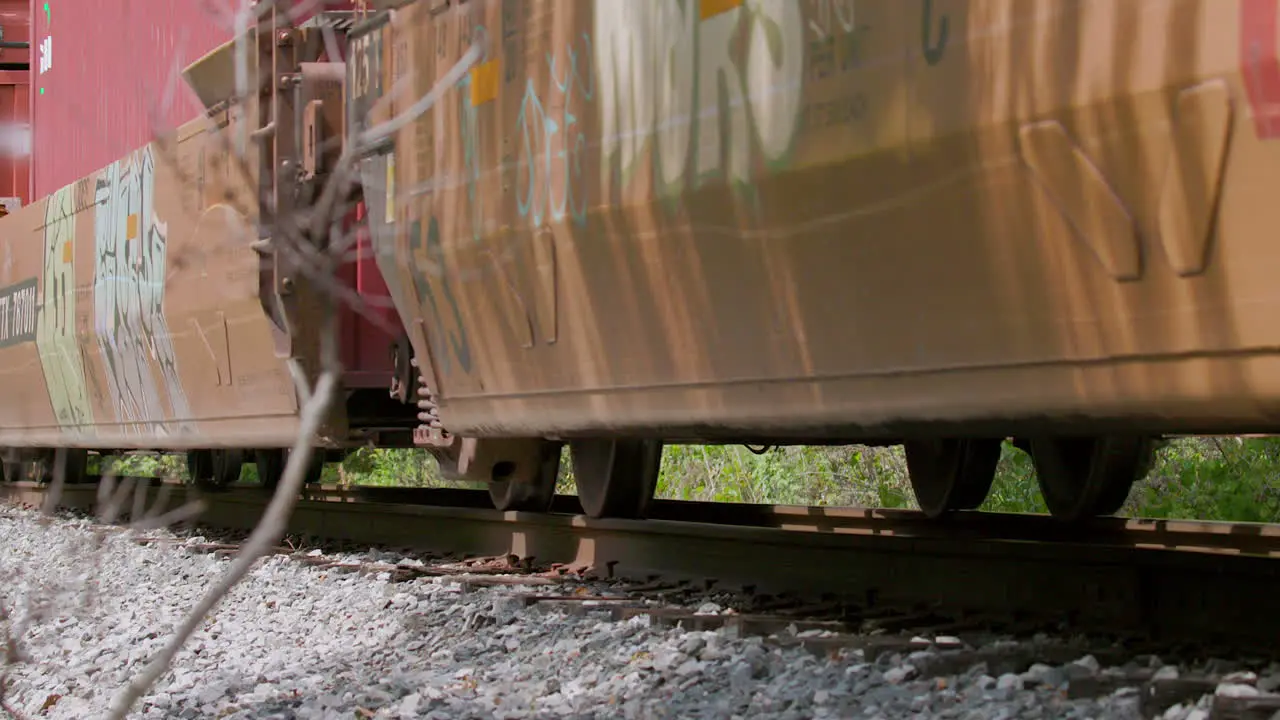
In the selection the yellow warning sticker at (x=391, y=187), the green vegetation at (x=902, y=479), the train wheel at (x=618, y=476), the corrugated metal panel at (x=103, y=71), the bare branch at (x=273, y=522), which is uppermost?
the corrugated metal panel at (x=103, y=71)

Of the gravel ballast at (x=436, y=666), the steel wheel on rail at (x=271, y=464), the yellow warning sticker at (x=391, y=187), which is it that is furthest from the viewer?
the steel wheel on rail at (x=271, y=464)

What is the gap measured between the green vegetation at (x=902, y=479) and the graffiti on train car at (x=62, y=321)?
17.3 feet

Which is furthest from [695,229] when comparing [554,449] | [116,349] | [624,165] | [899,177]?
[116,349]

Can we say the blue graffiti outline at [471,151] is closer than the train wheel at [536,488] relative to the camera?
Yes

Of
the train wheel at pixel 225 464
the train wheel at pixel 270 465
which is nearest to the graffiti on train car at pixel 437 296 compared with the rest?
the train wheel at pixel 270 465

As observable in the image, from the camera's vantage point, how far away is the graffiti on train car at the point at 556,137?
530 cm

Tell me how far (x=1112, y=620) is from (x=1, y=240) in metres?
12.4

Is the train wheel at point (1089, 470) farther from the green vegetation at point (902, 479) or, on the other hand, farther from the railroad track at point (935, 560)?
the green vegetation at point (902, 479)

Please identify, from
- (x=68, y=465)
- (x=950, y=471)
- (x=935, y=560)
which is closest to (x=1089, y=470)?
(x=950, y=471)

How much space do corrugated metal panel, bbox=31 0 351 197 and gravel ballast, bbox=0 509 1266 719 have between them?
10.1 ft

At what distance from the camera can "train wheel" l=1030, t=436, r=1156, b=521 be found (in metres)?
6.46

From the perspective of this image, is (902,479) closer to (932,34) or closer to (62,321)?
(62,321)

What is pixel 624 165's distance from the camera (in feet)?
16.7

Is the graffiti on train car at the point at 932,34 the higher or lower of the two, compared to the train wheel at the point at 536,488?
higher
